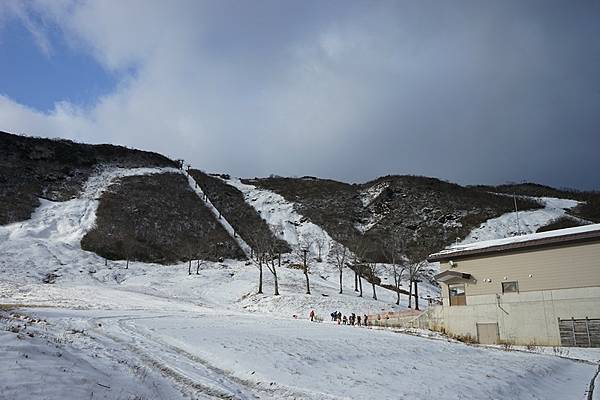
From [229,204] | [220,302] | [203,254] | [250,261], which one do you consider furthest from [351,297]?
[229,204]

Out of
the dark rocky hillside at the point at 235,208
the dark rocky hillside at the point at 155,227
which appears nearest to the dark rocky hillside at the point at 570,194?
the dark rocky hillside at the point at 235,208

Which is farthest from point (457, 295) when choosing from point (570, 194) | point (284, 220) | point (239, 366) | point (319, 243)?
point (570, 194)

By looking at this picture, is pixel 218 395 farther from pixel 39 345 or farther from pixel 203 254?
pixel 203 254

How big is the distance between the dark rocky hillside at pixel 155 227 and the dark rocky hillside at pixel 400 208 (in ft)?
75.3

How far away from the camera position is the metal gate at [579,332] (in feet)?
86.0

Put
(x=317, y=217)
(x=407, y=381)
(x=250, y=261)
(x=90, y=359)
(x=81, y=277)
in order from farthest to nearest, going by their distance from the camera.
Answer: (x=317, y=217) → (x=250, y=261) → (x=81, y=277) → (x=407, y=381) → (x=90, y=359)

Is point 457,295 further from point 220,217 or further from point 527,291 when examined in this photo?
point 220,217

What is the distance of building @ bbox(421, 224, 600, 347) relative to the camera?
88.3 ft

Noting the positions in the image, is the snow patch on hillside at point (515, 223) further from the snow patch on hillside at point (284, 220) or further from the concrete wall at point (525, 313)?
the concrete wall at point (525, 313)

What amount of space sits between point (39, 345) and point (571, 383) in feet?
53.4

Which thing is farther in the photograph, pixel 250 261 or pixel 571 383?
pixel 250 261

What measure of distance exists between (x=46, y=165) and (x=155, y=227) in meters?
36.6

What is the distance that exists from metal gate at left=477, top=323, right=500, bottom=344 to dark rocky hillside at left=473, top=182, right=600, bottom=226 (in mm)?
58888

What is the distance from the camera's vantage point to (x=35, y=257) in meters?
52.6
